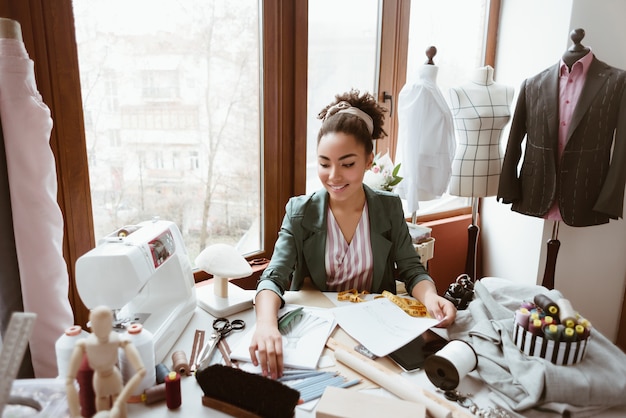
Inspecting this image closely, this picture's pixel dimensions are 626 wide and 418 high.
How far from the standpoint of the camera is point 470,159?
7.50ft

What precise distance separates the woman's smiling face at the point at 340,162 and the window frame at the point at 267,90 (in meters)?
0.64

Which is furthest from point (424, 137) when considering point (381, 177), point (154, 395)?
point (154, 395)

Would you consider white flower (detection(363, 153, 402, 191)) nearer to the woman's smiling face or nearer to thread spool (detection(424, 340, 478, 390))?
the woman's smiling face

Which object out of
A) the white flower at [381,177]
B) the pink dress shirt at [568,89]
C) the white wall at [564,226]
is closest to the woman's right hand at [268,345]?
the white flower at [381,177]

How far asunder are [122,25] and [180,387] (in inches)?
47.1

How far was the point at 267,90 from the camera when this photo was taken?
1917 millimetres

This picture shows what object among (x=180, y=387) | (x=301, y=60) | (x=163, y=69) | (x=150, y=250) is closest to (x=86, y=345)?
(x=180, y=387)

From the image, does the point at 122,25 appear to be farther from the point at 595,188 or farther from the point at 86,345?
the point at 595,188

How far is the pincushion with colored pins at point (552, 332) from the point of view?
92cm

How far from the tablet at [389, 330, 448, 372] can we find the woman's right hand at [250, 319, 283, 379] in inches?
10.1

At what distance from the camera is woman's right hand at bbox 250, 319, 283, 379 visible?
3.17 ft

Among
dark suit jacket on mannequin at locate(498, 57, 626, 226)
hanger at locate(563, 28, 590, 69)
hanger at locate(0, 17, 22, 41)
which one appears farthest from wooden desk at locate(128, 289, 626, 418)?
hanger at locate(563, 28, 590, 69)

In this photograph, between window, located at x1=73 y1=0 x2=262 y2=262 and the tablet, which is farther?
window, located at x1=73 y1=0 x2=262 y2=262

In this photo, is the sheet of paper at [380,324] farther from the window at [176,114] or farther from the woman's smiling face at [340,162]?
the window at [176,114]
